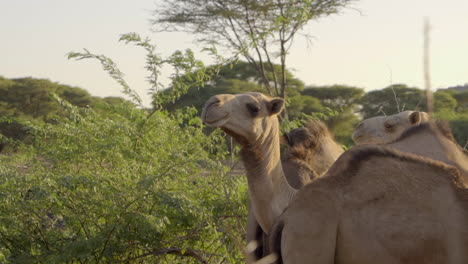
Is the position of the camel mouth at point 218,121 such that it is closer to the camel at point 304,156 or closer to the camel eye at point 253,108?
the camel eye at point 253,108

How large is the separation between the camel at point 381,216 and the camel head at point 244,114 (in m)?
1.11

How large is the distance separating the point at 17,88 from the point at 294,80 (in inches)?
410

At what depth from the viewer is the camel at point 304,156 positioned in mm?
4164

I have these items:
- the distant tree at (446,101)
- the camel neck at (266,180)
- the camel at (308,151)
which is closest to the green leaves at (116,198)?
the camel at (308,151)

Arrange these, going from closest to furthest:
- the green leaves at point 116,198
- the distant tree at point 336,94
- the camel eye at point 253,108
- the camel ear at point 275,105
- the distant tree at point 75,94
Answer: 1. the camel eye at point 253,108
2. the camel ear at point 275,105
3. the green leaves at point 116,198
4. the distant tree at point 75,94
5. the distant tree at point 336,94

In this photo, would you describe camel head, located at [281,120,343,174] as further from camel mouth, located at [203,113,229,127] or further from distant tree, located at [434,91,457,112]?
distant tree, located at [434,91,457,112]

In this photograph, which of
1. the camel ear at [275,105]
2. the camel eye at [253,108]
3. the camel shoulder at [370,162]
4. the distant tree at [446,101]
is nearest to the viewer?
the camel shoulder at [370,162]

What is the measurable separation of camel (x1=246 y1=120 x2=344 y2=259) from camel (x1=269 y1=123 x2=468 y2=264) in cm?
144

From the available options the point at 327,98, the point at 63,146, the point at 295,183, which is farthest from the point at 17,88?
the point at 295,183

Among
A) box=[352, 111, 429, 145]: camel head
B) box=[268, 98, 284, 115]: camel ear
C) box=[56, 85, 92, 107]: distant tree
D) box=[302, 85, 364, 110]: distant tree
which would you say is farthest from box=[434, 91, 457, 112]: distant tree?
box=[268, 98, 284, 115]: camel ear

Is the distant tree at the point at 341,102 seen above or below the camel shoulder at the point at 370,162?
below

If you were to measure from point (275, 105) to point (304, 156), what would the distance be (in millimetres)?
651

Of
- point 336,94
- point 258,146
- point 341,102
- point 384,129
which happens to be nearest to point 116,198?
point 258,146

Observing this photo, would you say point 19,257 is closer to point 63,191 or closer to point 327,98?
point 63,191
